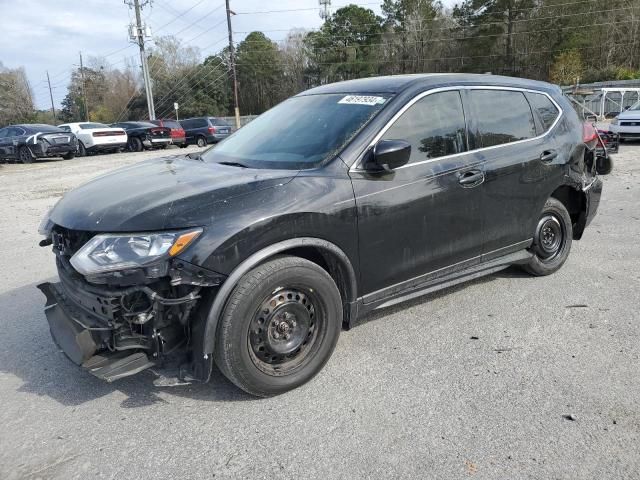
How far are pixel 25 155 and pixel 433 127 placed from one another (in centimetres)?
2023

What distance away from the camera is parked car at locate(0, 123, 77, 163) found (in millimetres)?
19391

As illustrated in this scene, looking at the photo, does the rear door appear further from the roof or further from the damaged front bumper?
the damaged front bumper

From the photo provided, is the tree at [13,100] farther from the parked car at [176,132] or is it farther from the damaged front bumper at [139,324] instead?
the damaged front bumper at [139,324]

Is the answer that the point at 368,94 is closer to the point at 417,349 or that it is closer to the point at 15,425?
the point at 417,349

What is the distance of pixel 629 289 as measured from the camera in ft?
14.9

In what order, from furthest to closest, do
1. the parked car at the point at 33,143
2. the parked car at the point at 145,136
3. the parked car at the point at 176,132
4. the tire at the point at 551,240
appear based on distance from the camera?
the parked car at the point at 176,132 < the parked car at the point at 145,136 < the parked car at the point at 33,143 < the tire at the point at 551,240

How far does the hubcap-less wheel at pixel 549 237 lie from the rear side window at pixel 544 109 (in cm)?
83

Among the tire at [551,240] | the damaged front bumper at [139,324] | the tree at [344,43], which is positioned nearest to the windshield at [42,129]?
the damaged front bumper at [139,324]

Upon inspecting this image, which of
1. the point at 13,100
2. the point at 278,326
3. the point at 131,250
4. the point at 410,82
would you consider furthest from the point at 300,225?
the point at 13,100

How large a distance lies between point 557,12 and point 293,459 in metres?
60.6

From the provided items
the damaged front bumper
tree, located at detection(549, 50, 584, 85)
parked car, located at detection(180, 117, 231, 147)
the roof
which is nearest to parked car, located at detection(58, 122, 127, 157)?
parked car, located at detection(180, 117, 231, 147)

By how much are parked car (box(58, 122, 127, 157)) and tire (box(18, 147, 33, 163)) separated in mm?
2468

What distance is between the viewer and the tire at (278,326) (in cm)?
283

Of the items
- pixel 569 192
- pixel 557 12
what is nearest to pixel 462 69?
pixel 557 12
